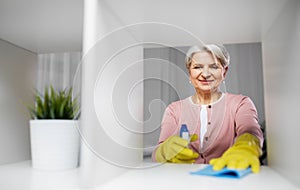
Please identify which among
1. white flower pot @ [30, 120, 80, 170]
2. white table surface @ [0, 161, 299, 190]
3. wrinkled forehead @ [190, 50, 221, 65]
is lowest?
white table surface @ [0, 161, 299, 190]

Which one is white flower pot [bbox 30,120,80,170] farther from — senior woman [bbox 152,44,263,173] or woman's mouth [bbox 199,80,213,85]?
woman's mouth [bbox 199,80,213,85]

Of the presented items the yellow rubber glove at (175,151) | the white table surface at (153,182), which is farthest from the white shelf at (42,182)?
the yellow rubber glove at (175,151)

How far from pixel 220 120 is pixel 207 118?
0.07 meters

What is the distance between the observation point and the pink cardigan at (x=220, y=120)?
0.92 metres

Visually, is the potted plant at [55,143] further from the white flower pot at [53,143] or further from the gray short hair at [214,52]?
the gray short hair at [214,52]

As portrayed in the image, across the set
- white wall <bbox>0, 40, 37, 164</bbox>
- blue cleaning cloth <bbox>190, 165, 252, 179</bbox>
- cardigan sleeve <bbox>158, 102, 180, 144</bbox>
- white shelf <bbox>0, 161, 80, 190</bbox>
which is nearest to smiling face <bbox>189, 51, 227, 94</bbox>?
cardigan sleeve <bbox>158, 102, 180, 144</bbox>

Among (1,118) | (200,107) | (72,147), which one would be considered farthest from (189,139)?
(1,118)

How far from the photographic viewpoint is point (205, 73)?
98 cm

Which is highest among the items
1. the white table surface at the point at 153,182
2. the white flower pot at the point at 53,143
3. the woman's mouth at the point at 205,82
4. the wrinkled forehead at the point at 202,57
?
the wrinkled forehead at the point at 202,57

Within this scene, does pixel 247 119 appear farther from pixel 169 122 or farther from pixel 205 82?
pixel 169 122

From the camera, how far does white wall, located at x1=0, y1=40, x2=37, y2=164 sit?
1028 millimetres

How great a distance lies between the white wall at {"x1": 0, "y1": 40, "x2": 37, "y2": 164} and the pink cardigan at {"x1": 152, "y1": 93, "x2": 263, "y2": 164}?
61cm

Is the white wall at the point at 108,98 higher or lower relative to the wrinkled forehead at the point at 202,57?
→ lower

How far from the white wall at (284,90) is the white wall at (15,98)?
36.9 inches
